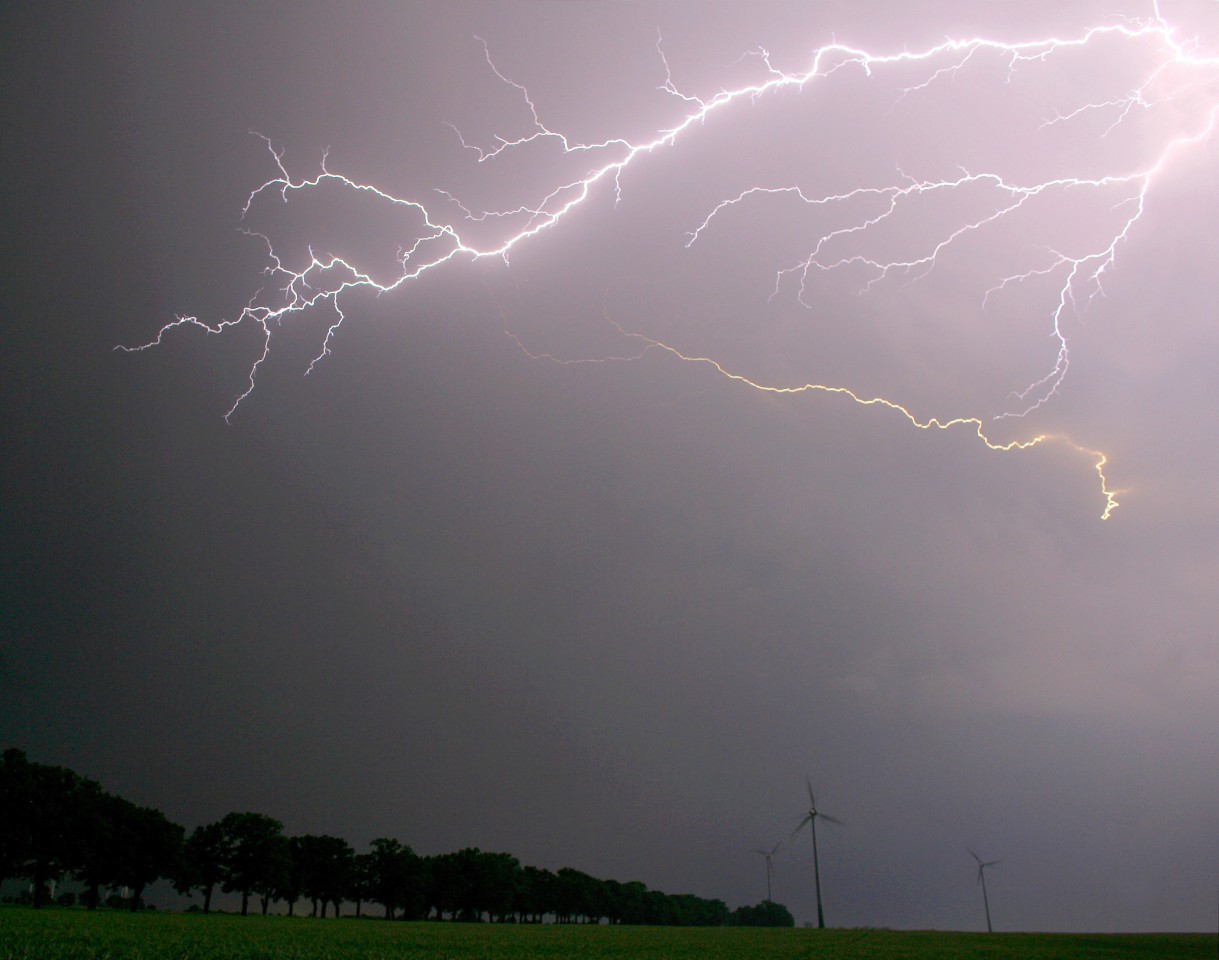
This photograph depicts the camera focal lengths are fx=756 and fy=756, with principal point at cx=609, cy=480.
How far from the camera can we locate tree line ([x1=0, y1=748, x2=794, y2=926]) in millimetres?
46781

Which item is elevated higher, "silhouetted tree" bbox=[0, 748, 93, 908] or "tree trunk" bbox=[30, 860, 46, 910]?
"silhouetted tree" bbox=[0, 748, 93, 908]

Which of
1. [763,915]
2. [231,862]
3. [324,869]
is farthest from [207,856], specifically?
[763,915]

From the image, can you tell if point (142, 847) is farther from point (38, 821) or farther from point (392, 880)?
point (392, 880)

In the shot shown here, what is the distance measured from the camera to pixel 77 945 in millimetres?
16594

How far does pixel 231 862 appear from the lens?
60219 mm

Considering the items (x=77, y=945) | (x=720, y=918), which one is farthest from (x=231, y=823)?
(x=720, y=918)

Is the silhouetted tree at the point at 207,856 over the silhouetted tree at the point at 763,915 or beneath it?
over

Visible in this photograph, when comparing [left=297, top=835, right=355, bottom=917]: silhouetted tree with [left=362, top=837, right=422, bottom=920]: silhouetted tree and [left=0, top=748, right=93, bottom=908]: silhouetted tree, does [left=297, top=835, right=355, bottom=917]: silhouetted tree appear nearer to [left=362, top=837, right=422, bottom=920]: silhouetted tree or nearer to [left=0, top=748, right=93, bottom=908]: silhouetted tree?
[left=362, top=837, right=422, bottom=920]: silhouetted tree

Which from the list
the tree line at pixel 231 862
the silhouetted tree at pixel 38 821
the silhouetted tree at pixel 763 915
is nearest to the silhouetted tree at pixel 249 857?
the tree line at pixel 231 862

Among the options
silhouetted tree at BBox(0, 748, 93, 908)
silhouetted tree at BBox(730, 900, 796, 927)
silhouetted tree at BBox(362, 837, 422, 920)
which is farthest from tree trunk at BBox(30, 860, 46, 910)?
silhouetted tree at BBox(730, 900, 796, 927)

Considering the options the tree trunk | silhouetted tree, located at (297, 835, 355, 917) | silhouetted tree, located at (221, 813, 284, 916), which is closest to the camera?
the tree trunk

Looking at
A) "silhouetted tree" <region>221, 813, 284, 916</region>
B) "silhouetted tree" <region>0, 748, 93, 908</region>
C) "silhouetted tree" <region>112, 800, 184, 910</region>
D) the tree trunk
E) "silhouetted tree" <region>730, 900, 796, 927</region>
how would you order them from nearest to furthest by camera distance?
"silhouetted tree" <region>0, 748, 93, 908</region>, the tree trunk, "silhouetted tree" <region>112, 800, 184, 910</region>, "silhouetted tree" <region>221, 813, 284, 916</region>, "silhouetted tree" <region>730, 900, 796, 927</region>

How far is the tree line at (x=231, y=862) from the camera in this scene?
46.8 meters

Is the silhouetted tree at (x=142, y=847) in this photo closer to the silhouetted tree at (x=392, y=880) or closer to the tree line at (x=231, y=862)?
the tree line at (x=231, y=862)
